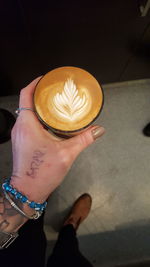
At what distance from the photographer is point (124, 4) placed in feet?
2.56

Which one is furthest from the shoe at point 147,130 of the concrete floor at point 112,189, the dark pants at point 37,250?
the dark pants at point 37,250

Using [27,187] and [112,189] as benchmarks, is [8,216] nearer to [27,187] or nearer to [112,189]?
[27,187]

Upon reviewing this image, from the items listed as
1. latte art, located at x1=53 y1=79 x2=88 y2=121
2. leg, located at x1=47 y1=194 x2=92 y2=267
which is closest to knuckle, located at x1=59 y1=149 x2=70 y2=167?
latte art, located at x1=53 y1=79 x2=88 y2=121

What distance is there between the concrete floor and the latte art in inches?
29.4

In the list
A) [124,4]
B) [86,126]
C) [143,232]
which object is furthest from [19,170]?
[143,232]

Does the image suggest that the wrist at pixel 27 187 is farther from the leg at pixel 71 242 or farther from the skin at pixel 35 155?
the leg at pixel 71 242

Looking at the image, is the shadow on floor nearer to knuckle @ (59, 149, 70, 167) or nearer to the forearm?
the forearm

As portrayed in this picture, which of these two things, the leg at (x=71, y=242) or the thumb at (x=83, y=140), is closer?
the thumb at (x=83, y=140)

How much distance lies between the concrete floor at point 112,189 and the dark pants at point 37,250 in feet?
0.48

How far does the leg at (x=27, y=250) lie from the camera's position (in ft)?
3.13

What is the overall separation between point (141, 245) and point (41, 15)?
50.3 inches

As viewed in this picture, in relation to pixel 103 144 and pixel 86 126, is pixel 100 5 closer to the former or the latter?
pixel 86 126

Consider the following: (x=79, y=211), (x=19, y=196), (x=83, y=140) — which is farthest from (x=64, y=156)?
(x=79, y=211)

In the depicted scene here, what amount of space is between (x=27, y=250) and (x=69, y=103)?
707 millimetres
